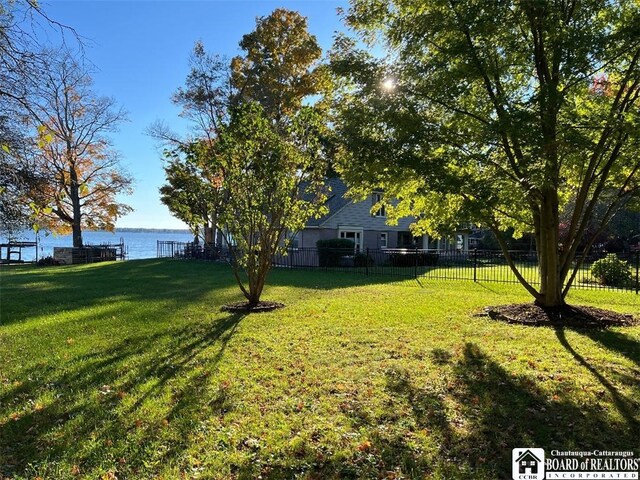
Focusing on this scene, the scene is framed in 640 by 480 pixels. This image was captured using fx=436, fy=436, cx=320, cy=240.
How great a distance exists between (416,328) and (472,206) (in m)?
2.20

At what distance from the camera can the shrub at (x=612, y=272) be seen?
13172mm

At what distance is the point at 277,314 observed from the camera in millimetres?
8617

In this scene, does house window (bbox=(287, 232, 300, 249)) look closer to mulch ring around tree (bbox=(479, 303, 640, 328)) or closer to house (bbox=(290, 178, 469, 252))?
house (bbox=(290, 178, 469, 252))

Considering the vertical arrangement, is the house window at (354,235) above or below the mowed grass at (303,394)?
above

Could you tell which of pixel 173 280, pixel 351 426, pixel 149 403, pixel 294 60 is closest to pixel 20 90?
pixel 149 403

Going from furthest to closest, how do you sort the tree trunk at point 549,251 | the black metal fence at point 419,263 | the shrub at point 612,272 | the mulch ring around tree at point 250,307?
the black metal fence at point 419,263
the shrub at point 612,272
the mulch ring around tree at point 250,307
the tree trunk at point 549,251

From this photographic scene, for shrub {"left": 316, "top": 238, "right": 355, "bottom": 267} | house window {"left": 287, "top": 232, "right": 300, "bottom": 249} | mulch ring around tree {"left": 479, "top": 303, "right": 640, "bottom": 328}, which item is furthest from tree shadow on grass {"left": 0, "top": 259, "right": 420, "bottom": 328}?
mulch ring around tree {"left": 479, "top": 303, "right": 640, "bottom": 328}

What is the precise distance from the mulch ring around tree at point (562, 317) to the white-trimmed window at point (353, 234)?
17.4 meters

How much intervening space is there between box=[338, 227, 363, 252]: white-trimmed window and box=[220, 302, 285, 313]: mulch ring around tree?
16377 mm

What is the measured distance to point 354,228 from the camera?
1043 inches

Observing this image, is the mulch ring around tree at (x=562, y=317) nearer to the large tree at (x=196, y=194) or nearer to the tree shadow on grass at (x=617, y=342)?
the tree shadow on grass at (x=617, y=342)

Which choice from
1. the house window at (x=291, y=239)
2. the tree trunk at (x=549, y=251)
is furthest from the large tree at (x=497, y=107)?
the house window at (x=291, y=239)

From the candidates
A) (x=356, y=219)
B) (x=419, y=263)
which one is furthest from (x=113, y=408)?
(x=356, y=219)

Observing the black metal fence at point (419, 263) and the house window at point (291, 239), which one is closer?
the house window at point (291, 239)
